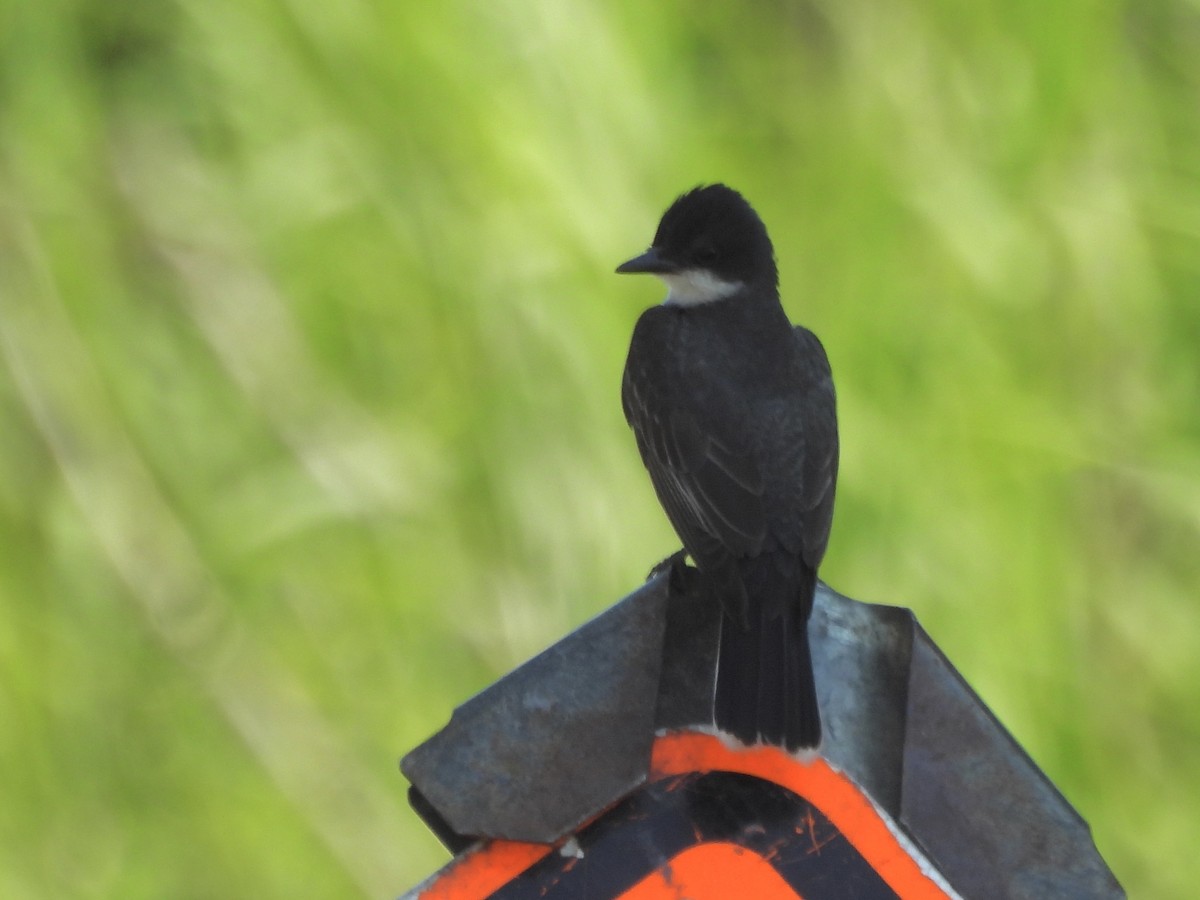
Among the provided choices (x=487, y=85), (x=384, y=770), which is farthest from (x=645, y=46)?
(x=384, y=770)

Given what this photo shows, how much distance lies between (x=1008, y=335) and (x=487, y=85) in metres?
1.07

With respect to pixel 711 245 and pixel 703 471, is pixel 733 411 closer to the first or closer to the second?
pixel 703 471

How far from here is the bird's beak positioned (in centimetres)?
241

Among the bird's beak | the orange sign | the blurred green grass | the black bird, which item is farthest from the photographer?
the blurred green grass

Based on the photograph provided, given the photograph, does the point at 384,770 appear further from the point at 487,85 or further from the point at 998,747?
the point at 998,747

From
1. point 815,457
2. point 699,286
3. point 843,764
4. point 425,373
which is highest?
point 425,373

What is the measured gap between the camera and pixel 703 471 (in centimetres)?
217

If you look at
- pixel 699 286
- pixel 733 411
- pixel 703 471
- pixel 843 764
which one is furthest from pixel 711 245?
pixel 843 764

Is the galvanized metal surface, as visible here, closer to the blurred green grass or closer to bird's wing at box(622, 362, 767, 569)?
bird's wing at box(622, 362, 767, 569)

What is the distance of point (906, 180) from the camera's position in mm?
2795

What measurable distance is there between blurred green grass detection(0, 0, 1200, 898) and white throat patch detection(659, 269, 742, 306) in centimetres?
19

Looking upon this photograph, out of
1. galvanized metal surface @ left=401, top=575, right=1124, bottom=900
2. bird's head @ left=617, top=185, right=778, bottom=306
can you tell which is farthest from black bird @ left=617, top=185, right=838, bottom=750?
galvanized metal surface @ left=401, top=575, right=1124, bottom=900

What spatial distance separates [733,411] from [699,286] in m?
0.37

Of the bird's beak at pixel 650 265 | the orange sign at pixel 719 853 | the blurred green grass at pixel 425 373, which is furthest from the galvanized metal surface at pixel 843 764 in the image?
the blurred green grass at pixel 425 373
